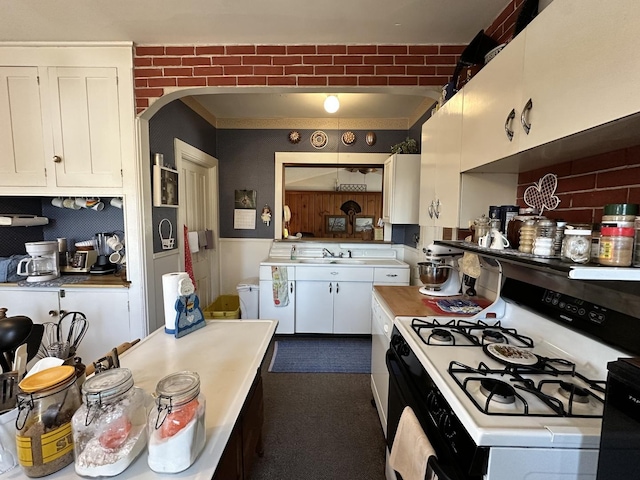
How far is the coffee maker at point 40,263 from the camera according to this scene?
87.6 inches

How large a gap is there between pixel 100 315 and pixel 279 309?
5.14 feet

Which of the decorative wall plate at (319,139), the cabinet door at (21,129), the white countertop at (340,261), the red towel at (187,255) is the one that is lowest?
the white countertop at (340,261)

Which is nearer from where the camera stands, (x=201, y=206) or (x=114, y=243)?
(x=114, y=243)

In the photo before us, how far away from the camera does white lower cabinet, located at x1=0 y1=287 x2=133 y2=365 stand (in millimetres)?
2191

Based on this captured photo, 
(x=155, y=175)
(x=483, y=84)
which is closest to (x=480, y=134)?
(x=483, y=84)

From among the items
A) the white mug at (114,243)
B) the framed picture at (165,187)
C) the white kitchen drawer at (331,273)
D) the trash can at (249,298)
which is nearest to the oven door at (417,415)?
the white kitchen drawer at (331,273)

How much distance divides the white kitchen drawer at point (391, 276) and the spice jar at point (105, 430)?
2.66 meters

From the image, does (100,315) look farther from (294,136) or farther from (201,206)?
(294,136)

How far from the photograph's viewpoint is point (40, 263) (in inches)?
89.6

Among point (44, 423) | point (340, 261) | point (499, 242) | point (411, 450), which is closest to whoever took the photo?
point (44, 423)

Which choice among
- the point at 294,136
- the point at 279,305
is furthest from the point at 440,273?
the point at 294,136

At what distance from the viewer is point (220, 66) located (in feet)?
6.77

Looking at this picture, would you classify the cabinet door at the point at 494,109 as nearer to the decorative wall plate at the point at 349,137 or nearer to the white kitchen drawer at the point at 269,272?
the white kitchen drawer at the point at 269,272

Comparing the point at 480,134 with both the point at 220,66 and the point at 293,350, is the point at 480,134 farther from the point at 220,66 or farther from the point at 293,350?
the point at 293,350
